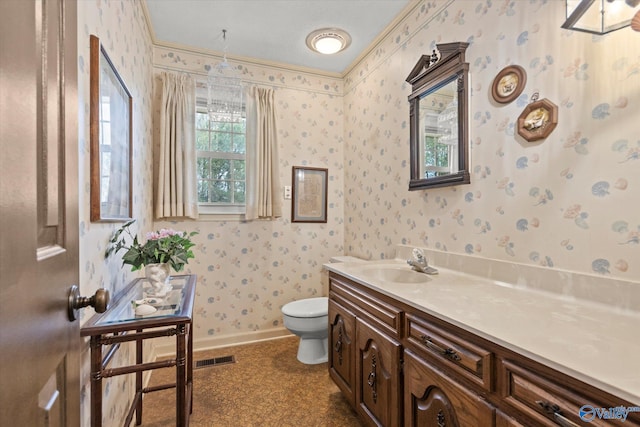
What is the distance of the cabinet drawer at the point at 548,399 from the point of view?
0.64 metres

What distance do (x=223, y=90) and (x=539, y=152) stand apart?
7.06 ft

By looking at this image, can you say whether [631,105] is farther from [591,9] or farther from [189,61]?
[189,61]

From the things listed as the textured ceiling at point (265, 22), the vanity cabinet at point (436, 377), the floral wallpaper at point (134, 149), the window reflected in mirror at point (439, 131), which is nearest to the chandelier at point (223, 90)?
the textured ceiling at point (265, 22)

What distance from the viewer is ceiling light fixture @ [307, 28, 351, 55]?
2.41m

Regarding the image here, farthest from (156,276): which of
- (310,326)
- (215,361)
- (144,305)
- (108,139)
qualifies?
(215,361)

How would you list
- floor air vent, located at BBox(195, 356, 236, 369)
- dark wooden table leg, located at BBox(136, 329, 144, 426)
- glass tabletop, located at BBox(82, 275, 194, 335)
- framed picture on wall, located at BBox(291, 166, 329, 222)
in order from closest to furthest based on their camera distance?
glass tabletop, located at BBox(82, 275, 194, 335) < dark wooden table leg, located at BBox(136, 329, 144, 426) < floor air vent, located at BBox(195, 356, 236, 369) < framed picture on wall, located at BBox(291, 166, 329, 222)

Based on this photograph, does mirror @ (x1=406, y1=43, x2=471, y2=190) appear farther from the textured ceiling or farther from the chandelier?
the chandelier

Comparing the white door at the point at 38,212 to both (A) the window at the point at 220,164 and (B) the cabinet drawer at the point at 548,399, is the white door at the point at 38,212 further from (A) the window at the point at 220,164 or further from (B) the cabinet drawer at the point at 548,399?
(A) the window at the point at 220,164

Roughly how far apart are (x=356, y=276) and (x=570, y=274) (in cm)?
94

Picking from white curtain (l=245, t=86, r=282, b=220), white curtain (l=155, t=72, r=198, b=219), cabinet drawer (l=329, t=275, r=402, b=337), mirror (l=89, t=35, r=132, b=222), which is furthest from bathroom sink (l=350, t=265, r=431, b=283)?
white curtain (l=155, t=72, r=198, b=219)

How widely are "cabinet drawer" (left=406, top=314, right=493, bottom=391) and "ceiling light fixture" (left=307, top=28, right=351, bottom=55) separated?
7.27 ft

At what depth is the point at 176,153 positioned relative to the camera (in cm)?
257

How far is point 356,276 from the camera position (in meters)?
1.68

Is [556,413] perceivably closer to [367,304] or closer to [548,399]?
[548,399]
